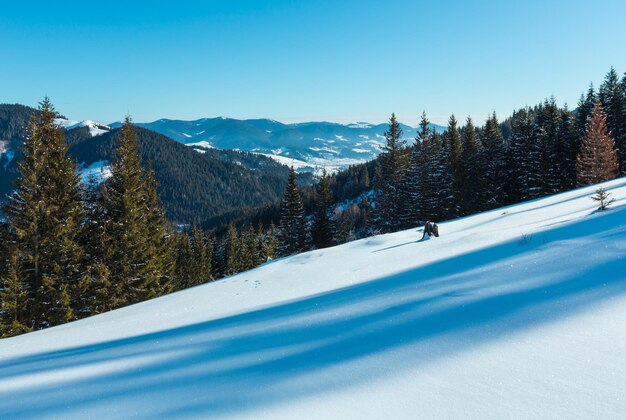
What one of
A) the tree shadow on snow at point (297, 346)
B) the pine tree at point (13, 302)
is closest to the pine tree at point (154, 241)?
the pine tree at point (13, 302)

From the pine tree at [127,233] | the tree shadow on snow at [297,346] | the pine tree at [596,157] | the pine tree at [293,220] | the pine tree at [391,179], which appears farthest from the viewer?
the pine tree at [391,179]

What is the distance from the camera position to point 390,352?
376 cm

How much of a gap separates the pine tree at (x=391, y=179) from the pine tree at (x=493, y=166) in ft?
30.9

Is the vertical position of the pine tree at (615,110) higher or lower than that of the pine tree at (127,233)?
higher

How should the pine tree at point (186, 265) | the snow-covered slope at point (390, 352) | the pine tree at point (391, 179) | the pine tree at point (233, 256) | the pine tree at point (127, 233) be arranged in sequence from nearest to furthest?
the snow-covered slope at point (390, 352)
the pine tree at point (127, 233)
the pine tree at point (391, 179)
the pine tree at point (186, 265)
the pine tree at point (233, 256)

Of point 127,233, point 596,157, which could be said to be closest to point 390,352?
point 127,233

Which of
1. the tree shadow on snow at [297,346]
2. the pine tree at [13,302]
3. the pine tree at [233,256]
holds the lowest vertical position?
the pine tree at [233,256]

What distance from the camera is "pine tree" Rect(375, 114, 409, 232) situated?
4238 centimetres

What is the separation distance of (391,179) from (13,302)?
3628 cm

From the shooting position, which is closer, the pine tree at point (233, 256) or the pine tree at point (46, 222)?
the pine tree at point (46, 222)

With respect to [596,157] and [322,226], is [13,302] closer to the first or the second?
[322,226]

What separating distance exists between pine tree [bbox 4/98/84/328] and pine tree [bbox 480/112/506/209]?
127ft

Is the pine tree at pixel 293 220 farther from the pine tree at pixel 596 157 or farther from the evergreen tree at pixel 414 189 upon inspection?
the pine tree at pixel 596 157

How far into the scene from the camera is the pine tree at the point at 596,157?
30.9 meters
